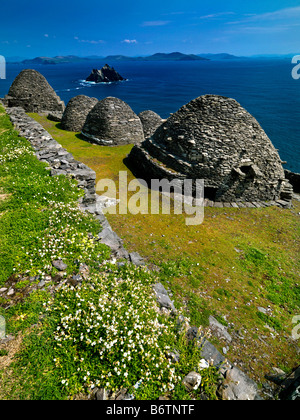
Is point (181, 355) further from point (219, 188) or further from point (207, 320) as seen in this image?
point (219, 188)

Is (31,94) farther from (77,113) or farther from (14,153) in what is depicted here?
(14,153)

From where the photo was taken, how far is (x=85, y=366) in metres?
3.79

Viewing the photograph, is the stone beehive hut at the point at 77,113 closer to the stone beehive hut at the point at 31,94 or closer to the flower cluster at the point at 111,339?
the stone beehive hut at the point at 31,94

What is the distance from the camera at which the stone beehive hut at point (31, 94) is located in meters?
32.8

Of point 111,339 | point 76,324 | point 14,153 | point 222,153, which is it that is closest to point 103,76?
point 222,153

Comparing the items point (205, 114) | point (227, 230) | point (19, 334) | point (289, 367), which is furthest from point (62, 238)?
point (205, 114)

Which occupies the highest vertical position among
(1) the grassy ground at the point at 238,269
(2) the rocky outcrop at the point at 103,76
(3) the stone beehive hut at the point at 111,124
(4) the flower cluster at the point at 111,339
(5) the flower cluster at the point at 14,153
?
(2) the rocky outcrop at the point at 103,76

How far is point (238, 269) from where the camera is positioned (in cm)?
1030

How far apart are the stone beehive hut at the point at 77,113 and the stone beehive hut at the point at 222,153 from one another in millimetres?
15567

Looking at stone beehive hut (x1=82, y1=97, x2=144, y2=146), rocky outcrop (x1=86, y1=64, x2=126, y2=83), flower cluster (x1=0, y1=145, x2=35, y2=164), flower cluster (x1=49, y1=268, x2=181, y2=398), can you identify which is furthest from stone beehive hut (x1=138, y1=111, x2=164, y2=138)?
rocky outcrop (x1=86, y1=64, x2=126, y2=83)

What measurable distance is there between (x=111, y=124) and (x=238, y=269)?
20385mm

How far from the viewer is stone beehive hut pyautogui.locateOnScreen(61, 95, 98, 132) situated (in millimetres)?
27562

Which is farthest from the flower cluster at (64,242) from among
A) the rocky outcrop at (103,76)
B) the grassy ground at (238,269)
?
the rocky outcrop at (103,76)

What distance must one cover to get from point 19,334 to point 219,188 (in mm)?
14796
